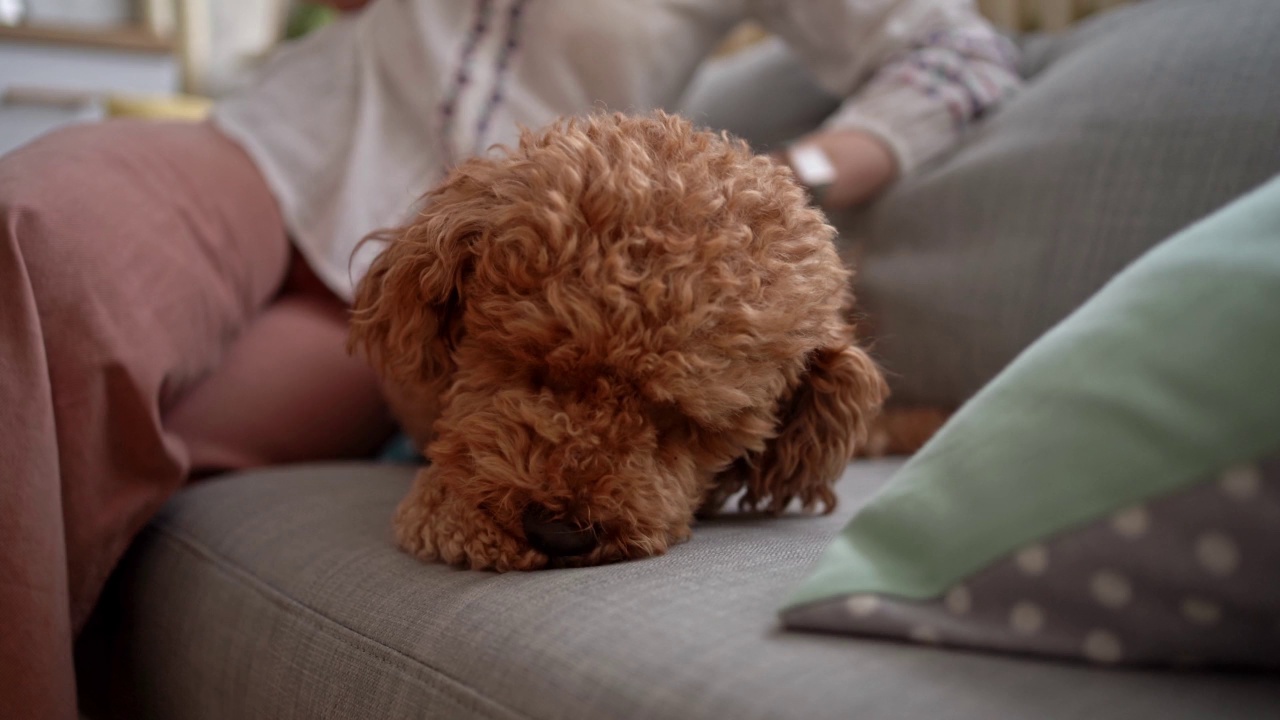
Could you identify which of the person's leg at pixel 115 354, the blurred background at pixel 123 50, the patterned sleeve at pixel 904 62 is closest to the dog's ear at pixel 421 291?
the person's leg at pixel 115 354

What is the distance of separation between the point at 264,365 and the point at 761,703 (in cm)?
120

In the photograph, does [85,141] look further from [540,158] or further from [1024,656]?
[1024,656]

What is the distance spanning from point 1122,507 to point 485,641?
52cm

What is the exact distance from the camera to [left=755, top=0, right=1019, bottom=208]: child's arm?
5.98ft

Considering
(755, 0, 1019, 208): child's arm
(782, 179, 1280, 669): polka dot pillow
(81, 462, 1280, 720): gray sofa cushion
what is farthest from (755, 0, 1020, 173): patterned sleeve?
(782, 179, 1280, 669): polka dot pillow

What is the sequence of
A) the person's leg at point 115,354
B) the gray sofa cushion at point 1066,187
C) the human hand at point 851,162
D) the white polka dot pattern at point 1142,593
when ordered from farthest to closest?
1. the human hand at point 851,162
2. the gray sofa cushion at point 1066,187
3. the person's leg at point 115,354
4. the white polka dot pattern at point 1142,593

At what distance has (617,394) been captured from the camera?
1.03 m

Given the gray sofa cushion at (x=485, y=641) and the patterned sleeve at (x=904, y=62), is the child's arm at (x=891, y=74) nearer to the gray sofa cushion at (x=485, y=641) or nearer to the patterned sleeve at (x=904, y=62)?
the patterned sleeve at (x=904, y=62)

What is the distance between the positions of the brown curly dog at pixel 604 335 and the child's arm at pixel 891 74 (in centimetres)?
70

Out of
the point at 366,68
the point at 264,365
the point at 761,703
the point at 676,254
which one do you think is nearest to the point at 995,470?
the point at 761,703

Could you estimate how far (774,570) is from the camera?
36.9 inches

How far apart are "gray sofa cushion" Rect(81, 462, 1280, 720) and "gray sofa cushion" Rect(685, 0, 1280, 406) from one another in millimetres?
357

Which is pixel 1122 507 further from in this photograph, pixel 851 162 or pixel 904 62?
pixel 904 62

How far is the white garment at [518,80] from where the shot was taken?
1855 millimetres
